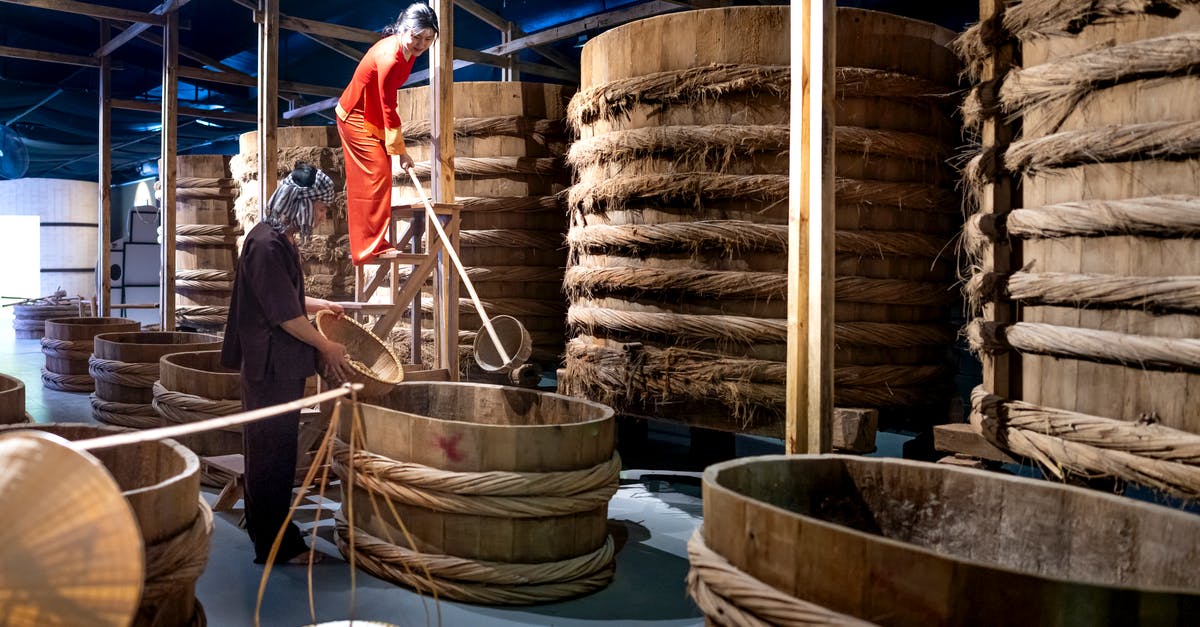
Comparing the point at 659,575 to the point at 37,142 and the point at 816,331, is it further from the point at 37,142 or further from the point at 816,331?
the point at 37,142

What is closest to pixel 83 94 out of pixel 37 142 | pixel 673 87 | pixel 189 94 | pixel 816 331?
pixel 189 94

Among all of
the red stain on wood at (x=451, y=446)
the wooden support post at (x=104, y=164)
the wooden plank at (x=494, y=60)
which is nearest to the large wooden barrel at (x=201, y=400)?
the red stain on wood at (x=451, y=446)

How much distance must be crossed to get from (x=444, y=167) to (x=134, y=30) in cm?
615

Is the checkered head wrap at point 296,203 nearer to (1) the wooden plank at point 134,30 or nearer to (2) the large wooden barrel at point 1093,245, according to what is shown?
(2) the large wooden barrel at point 1093,245

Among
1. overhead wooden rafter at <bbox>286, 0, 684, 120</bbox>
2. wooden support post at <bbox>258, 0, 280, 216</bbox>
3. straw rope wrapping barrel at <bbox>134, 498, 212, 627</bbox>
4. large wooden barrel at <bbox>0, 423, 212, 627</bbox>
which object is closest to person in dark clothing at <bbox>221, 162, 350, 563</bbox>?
large wooden barrel at <bbox>0, 423, 212, 627</bbox>

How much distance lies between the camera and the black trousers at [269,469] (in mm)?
3592

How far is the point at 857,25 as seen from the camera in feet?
14.4

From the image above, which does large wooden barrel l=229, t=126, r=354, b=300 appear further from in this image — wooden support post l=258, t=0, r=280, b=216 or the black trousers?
the black trousers

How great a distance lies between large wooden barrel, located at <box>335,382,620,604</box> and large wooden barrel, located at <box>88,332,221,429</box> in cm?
295

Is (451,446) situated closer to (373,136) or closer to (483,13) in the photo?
(373,136)

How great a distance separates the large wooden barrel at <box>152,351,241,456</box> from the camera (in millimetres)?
4655

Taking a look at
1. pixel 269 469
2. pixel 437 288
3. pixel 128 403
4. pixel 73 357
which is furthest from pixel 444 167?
pixel 73 357

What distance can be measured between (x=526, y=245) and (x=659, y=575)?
11.5ft

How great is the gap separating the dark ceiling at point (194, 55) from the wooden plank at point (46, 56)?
588 millimetres
